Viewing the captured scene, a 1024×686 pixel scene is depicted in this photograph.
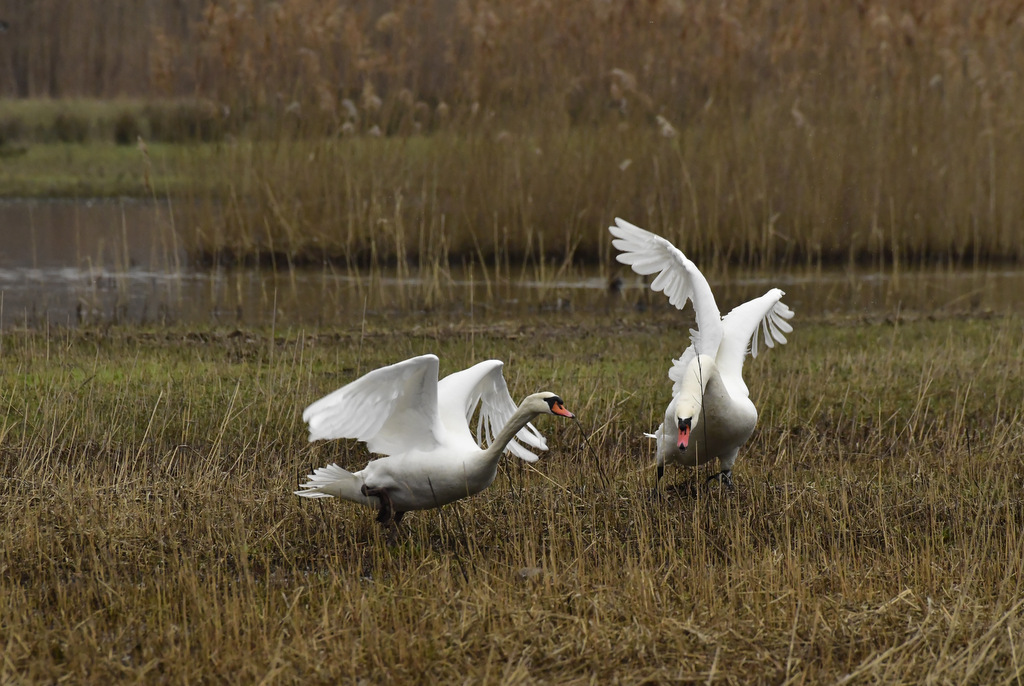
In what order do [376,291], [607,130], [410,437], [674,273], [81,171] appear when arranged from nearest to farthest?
[410,437]
[674,273]
[376,291]
[607,130]
[81,171]

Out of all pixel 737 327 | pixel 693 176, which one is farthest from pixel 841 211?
pixel 737 327

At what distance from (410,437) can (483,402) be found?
3.58ft

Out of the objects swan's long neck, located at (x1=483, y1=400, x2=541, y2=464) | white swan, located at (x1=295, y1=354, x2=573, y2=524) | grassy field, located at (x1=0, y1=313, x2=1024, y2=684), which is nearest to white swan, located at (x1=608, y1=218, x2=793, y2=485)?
grassy field, located at (x1=0, y1=313, x2=1024, y2=684)

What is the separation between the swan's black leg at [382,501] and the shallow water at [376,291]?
17.5ft

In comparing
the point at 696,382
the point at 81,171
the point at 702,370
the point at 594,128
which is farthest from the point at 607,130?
the point at 81,171

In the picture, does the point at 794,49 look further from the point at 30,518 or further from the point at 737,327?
the point at 30,518

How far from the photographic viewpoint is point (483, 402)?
6719 millimetres

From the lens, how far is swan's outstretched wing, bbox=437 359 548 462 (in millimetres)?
5934

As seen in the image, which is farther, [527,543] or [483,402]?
[483,402]

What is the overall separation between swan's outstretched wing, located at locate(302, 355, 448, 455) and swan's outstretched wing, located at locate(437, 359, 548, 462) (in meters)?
0.26

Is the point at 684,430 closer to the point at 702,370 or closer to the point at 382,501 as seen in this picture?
the point at 702,370

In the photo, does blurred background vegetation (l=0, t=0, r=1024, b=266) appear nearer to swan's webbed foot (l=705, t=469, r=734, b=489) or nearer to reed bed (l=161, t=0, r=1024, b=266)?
reed bed (l=161, t=0, r=1024, b=266)

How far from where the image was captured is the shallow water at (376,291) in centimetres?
1190

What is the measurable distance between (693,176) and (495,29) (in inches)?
109
